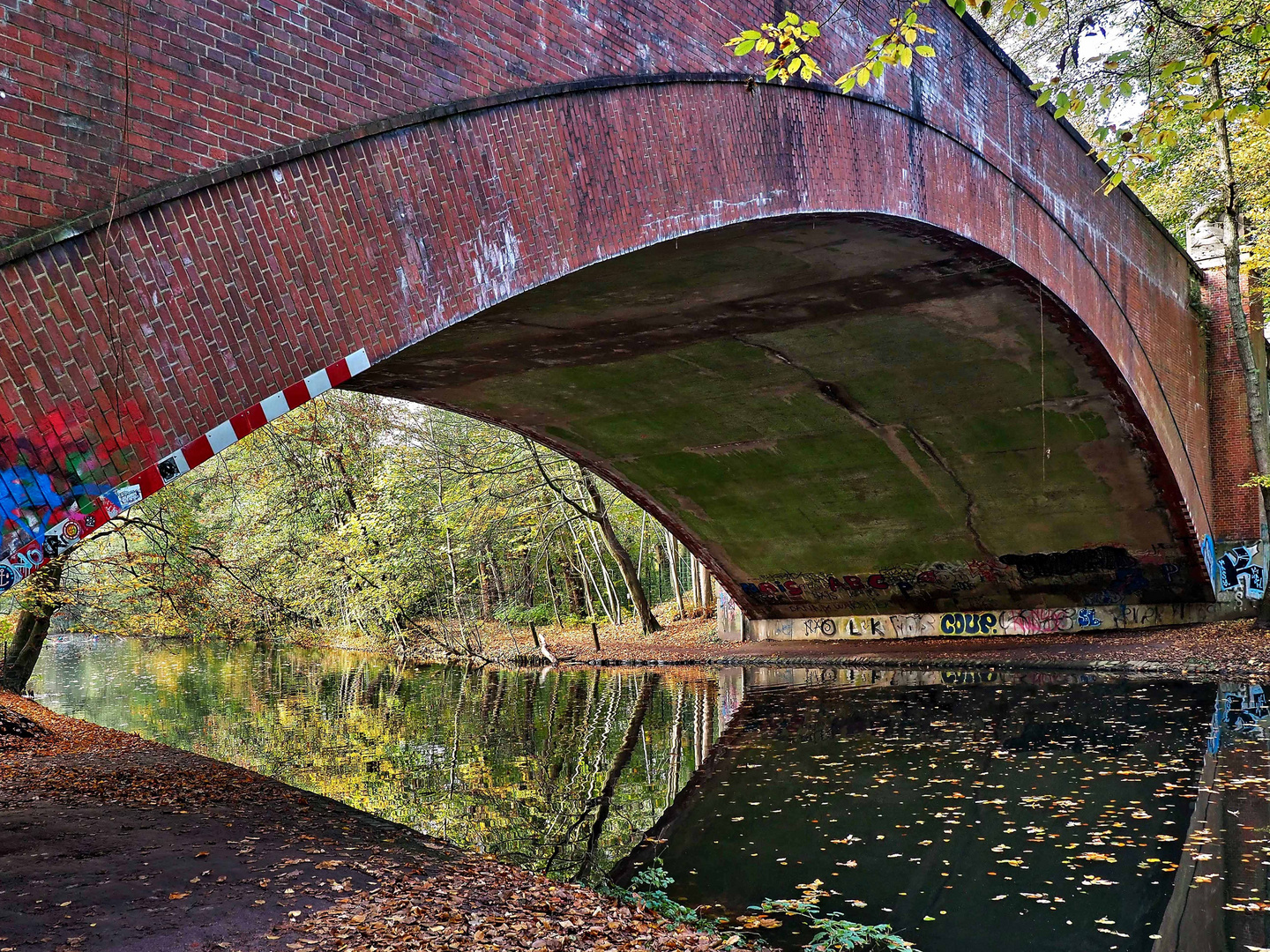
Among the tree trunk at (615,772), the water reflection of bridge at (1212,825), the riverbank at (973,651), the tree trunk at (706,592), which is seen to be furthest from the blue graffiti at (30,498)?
the tree trunk at (706,592)

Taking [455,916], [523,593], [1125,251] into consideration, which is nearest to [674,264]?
[455,916]

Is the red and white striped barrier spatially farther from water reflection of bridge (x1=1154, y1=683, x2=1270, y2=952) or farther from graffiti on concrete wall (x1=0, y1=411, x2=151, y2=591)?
water reflection of bridge (x1=1154, y1=683, x2=1270, y2=952)

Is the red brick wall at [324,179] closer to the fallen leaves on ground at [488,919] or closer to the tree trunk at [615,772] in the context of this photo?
the fallen leaves on ground at [488,919]

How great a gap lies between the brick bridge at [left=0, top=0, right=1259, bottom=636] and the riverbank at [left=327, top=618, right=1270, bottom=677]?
1.27 m

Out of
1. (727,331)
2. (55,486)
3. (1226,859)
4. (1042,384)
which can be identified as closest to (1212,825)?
(1226,859)

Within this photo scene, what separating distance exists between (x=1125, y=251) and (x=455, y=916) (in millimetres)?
13818

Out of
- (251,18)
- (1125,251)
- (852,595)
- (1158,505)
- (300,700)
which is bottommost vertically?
(300,700)

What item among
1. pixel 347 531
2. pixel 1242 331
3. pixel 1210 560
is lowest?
pixel 1210 560

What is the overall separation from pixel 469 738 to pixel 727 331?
5.90 metres

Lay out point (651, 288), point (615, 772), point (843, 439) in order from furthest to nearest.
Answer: point (843, 439), point (651, 288), point (615, 772)

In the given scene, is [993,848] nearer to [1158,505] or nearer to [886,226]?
[886,226]

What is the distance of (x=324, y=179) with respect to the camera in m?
4.64

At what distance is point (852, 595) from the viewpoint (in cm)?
2134

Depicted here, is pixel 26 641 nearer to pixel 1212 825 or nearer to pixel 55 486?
pixel 55 486
